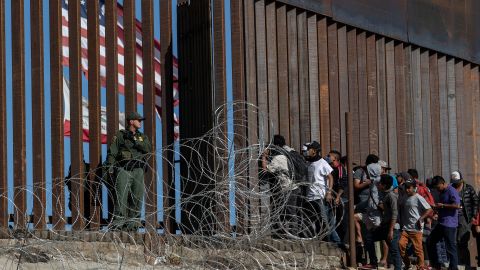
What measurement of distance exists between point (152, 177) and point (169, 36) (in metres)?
1.74

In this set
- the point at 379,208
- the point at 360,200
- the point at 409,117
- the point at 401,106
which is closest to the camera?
the point at 379,208

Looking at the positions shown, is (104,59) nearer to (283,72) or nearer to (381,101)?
(283,72)

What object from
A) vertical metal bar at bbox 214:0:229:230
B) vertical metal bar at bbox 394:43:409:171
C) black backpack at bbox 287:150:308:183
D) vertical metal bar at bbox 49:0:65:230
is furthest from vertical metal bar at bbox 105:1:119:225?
vertical metal bar at bbox 394:43:409:171

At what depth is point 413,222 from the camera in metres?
14.8

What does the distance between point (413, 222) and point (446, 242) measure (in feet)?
2.79

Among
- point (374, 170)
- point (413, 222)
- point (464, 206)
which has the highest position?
point (374, 170)

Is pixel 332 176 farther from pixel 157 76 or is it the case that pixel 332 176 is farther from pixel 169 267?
pixel 169 267

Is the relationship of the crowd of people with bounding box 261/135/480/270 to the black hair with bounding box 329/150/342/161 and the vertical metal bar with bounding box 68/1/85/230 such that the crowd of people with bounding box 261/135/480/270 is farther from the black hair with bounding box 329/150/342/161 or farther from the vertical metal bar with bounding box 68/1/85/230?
the vertical metal bar with bounding box 68/1/85/230

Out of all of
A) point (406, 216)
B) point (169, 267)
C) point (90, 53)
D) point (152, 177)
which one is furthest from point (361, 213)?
point (169, 267)

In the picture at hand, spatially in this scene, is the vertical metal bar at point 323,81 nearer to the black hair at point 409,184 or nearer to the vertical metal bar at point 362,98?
the vertical metal bar at point 362,98

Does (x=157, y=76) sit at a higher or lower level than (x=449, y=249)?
higher

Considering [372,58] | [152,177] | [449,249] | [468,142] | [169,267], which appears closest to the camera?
[169,267]

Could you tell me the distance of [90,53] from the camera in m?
15.1

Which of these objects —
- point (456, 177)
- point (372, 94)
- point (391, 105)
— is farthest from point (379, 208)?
point (391, 105)
